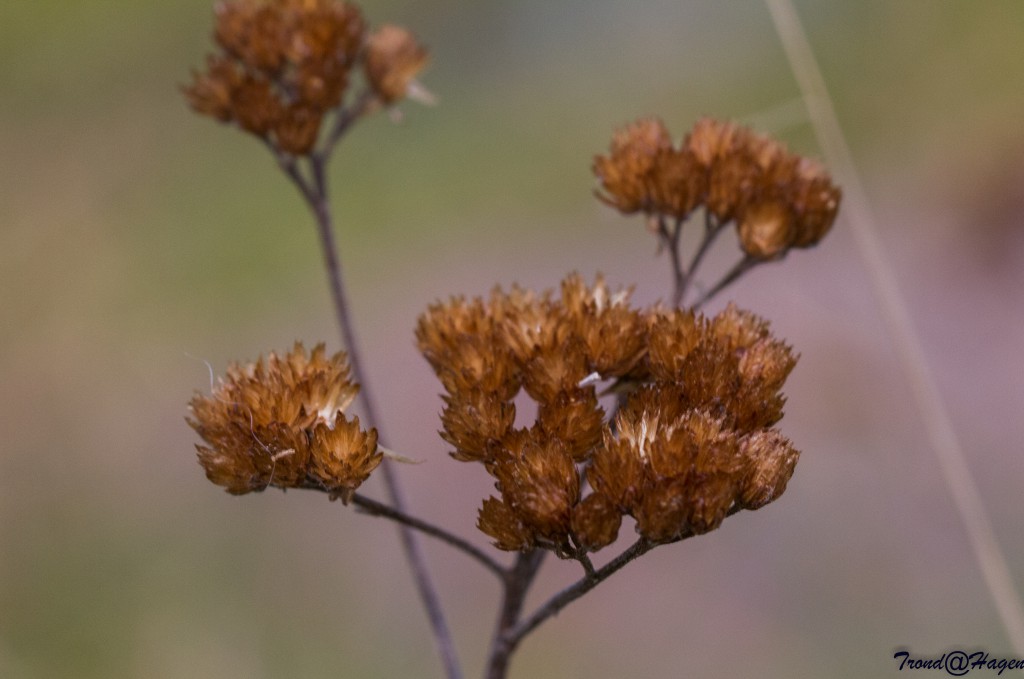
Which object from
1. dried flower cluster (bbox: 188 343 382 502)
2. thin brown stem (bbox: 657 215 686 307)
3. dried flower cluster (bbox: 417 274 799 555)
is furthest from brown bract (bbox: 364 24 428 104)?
dried flower cluster (bbox: 188 343 382 502)

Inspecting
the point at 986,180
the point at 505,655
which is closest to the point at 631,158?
the point at 505,655

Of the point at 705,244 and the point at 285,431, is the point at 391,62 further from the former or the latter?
the point at 285,431

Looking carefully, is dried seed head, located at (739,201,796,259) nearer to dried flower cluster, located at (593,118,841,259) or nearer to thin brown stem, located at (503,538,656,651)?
dried flower cluster, located at (593,118,841,259)

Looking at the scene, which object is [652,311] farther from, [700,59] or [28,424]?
[700,59]

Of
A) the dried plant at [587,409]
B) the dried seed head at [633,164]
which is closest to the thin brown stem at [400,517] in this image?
the dried plant at [587,409]

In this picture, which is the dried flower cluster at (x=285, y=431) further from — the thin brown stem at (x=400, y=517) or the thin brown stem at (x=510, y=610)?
the thin brown stem at (x=510, y=610)

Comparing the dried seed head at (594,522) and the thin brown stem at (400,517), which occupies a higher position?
the thin brown stem at (400,517)

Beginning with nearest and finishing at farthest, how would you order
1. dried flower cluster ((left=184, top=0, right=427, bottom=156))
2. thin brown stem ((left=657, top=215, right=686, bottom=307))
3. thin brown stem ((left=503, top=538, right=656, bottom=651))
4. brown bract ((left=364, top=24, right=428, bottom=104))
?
thin brown stem ((left=503, top=538, right=656, bottom=651)) < thin brown stem ((left=657, top=215, right=686, bottom=307)) < dried flower cluster ((left=184, top=0, right=427, bottom=156)) < brown bract ((left=364, top=24, right=428, bottom=104))
